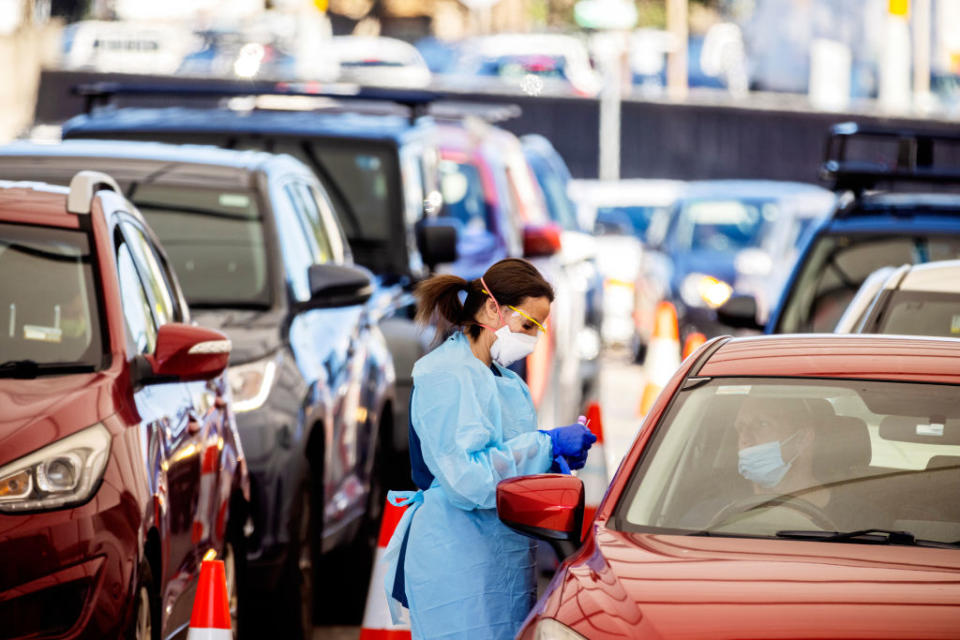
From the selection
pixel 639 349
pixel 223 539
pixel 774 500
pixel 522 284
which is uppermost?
pixel 522 284

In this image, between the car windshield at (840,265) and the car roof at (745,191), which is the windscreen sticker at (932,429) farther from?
the car roof at (745,191)

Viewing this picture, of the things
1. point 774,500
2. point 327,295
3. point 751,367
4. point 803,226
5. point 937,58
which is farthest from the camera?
point 937,58

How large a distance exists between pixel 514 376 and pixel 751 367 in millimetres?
644

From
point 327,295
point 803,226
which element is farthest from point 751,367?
point 803,226

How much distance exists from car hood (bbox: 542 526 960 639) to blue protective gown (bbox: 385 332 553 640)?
444 mm

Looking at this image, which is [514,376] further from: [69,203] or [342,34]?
[342,34]

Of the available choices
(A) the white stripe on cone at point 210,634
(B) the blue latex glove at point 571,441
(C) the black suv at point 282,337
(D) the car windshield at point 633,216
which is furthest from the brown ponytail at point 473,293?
(D) the car windshield at point 633,216

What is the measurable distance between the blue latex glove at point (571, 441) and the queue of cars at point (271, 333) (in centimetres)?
115

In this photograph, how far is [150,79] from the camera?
108 ft

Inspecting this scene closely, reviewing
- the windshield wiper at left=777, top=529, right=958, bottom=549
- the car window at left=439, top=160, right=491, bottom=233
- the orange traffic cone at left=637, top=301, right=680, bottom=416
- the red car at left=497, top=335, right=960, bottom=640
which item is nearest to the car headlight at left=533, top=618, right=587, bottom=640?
the red car at left=497, top=335, right=960, bottom=640

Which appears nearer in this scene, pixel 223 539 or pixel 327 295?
pixel 223 539

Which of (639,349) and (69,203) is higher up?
(69,203)

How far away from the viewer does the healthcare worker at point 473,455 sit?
558 centimetres

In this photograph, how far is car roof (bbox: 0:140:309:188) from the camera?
899 centimetres
